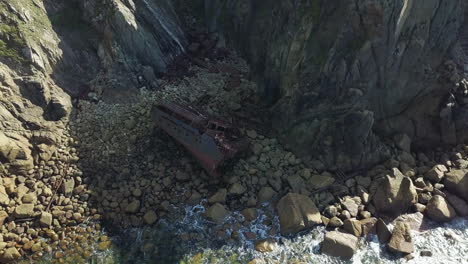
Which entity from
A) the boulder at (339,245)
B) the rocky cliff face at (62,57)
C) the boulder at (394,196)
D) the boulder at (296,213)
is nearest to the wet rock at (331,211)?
the boulder at (296,213)

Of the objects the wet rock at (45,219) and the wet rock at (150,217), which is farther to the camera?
the wet rock at (150,217)

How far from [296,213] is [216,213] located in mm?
4134

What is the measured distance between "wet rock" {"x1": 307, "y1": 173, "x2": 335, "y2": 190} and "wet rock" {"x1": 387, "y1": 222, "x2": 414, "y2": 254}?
4007mm

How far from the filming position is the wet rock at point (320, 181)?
2011 centimetres

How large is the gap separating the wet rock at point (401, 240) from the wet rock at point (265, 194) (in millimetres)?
6337

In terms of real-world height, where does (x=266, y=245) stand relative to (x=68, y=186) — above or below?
below

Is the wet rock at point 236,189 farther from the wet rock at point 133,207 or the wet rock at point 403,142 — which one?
the wet rock at point 403,142

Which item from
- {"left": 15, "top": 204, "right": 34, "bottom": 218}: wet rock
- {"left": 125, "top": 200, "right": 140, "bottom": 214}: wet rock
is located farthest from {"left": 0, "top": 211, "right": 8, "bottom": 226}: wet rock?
{"left": 125, "top": 200, "right": 140, "bottom": 214}: wet rock

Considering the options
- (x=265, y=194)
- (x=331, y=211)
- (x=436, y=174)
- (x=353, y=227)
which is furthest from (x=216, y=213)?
(x=436, y=174)

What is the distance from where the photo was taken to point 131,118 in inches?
875

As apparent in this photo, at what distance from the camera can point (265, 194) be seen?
1972cm

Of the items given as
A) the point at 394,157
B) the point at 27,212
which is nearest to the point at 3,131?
the point at 27,212

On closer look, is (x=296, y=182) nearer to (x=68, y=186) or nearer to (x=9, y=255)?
(x=68, y=186)

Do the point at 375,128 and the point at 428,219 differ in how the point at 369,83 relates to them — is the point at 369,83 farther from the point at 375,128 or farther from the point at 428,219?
the point at 428,219
